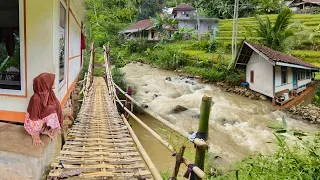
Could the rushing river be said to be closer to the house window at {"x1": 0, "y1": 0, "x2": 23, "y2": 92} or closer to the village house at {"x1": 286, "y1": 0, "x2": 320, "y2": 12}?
the house window at {"x1": 0, "y1": 0, "x2": 23, "y2": 92}

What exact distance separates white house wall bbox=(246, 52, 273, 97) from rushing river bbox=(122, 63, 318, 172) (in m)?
0.66

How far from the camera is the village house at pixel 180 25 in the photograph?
28.1 metres

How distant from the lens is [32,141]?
10.4 ft

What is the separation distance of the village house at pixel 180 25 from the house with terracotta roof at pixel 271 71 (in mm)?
13922

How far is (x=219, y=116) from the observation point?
1135 cm

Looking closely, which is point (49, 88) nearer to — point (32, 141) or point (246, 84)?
point (32, 141)

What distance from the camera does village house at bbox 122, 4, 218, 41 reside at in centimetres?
2811

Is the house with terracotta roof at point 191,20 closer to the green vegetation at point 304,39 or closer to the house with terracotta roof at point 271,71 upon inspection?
the green vegetation at point 304,39

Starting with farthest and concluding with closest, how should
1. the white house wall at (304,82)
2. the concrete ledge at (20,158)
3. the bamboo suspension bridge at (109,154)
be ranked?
1. the white house wall at (304,82)
2. the concrete ledge at (20,158)
3. the bamboo suspension bridge at (109,154)

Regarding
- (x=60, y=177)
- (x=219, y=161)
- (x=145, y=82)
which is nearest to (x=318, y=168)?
(x=60, y=177)

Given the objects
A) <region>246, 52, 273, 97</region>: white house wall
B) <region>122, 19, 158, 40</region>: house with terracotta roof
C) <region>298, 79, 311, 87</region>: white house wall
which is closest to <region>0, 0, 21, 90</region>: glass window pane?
<region>246, 52, 273, 97</region>: white house wall

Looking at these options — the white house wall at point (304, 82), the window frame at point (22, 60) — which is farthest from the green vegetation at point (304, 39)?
the window frame at point (22, 60)

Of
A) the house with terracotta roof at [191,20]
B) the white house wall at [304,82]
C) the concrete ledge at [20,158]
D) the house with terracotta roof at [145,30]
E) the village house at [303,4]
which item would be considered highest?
the village house at [303,4]

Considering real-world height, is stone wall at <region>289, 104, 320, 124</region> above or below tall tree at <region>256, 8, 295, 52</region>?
below
